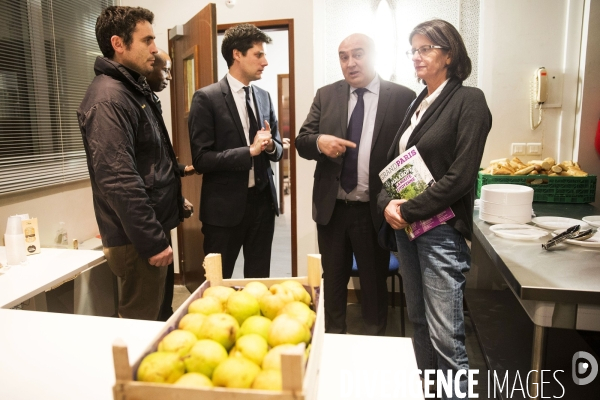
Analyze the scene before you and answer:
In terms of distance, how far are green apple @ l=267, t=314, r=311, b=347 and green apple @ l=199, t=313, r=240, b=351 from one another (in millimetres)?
67

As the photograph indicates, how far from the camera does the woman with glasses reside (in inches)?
64.1

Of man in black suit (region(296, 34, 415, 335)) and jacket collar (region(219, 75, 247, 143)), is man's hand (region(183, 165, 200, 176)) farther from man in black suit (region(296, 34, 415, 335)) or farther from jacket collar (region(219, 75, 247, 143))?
man in black suit (region(296, 34, 415, 335))

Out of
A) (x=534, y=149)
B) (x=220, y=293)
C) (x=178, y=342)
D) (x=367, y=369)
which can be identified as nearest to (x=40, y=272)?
(x=220, y=293)

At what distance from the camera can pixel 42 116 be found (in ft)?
9.10

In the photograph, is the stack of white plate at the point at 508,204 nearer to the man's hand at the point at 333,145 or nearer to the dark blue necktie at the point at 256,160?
the man's hand at the point at 333,145

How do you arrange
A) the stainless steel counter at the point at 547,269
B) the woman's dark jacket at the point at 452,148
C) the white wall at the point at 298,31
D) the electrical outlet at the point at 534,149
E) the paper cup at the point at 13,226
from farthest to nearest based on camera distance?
the white wall at the point at 298,31 → the electrical outlet at the point at 534,149 → the paper cup at the point at 13,226 → the woman's dark jacket at the point at 452,148 → the stainless steel counter at the point at 547,269

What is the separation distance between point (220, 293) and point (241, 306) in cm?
9

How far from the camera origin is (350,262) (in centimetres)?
245

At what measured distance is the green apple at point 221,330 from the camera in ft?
2.67

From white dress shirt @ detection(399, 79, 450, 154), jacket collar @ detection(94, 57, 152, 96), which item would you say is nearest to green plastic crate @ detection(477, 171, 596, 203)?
white dress shirt @ detection(399, 79, 450, 154)

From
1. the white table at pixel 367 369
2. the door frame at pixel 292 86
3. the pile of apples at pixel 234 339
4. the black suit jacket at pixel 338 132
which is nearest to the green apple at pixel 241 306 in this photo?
the pile of apples at pixel 234 339

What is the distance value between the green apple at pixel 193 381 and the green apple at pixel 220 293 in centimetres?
25

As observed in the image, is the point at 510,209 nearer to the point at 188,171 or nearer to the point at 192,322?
the point at 188,171

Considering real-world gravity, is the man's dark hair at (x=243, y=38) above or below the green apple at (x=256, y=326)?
above
